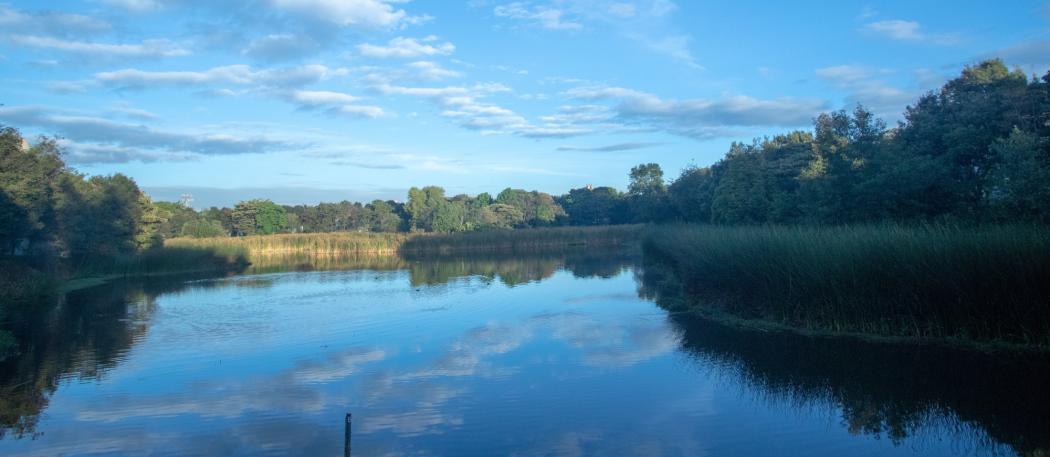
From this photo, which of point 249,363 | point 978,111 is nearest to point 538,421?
point 249,363

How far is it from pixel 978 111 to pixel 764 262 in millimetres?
9820

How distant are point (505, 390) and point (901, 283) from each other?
6972mm

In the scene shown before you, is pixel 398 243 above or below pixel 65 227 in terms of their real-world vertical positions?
below

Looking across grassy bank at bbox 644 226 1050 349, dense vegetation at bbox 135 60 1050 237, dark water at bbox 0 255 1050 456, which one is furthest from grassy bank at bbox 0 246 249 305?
dense vegetation at bbox 135 60 1050 237

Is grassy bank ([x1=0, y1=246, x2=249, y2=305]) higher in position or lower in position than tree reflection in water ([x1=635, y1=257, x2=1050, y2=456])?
higher

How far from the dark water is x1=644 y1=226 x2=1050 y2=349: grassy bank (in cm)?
90

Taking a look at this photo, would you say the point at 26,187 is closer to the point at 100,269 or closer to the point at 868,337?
the point at 100,269

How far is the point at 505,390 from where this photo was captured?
9.63 meters

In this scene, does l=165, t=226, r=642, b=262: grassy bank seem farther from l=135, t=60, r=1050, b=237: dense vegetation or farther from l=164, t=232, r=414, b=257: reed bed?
l=135, t=60, r=1050, b=237: dense vegetation

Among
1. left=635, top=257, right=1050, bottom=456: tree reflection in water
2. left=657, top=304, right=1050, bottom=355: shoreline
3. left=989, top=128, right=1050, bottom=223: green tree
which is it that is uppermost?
left=989, top=128, right=1050, bottom=223: green tree

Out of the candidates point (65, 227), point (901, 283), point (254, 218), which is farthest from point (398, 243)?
point (901, 283)

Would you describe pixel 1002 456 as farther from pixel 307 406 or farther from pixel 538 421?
pixel 307 406

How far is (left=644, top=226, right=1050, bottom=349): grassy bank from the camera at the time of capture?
10.0 m

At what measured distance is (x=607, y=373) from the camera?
34.4 ft
